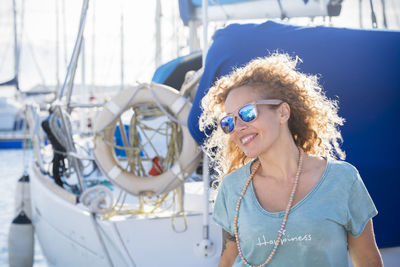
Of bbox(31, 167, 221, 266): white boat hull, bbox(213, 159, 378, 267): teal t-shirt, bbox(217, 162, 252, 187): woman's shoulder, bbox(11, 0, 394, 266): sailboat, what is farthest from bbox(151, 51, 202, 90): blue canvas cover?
bbox(213, 159, 378, 267): teal t-shirt

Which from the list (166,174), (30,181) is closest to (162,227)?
(166,174)

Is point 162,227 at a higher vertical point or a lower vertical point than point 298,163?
lower

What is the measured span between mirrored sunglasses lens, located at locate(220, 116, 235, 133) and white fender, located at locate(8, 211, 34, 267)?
16.9 feet

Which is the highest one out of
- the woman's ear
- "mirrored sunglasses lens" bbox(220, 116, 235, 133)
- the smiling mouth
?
the woman's ear

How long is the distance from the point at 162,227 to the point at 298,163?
6.55 ft

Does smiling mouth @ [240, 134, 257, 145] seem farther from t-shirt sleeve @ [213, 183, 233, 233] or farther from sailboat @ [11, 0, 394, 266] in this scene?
sailboat @ [11, 0, 394, 266]

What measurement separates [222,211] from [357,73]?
4.66 ft

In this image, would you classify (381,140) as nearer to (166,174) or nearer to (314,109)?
(314,109)

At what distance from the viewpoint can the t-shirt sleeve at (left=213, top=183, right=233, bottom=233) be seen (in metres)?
1.55

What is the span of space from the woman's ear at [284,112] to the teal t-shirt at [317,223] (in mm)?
219

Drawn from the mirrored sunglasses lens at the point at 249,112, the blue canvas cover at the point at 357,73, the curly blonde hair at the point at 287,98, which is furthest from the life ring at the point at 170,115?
the mirrored sunglasses lens at the point at 249,112

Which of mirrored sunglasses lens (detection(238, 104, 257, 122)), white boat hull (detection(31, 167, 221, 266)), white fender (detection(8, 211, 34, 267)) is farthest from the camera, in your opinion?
white fender (detection(8, 211, 34, 267))

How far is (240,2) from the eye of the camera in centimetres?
530

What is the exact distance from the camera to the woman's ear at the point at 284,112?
61.4 inches
